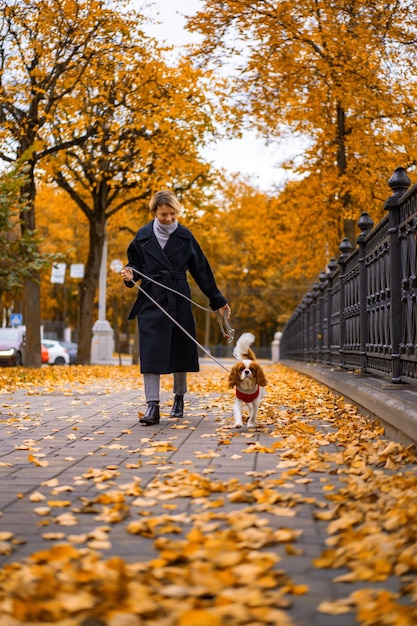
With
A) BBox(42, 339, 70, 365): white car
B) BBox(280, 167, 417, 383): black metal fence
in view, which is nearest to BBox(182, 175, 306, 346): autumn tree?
BBox(42, 339, 70, 365): white car

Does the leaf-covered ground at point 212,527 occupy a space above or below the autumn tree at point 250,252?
below

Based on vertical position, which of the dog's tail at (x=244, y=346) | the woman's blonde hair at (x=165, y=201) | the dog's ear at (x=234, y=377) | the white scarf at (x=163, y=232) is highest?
the woman's blonde hair at (x=165, y=201)

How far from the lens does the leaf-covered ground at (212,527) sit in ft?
9.31

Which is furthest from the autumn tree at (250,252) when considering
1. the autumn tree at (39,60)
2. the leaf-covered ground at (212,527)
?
the leaf-covered ground at (212,527)

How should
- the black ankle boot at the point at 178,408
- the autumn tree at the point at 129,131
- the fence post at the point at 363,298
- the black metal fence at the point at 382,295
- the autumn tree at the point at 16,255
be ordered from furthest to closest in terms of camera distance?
1. the autumn tree at the point at 129,131
2. the autumn tree at the point at 16,255
3. the fence post at the point at 363,298
4. the black ankle boot at the point at 178,408
5. the black metal fence at the point at 382,295

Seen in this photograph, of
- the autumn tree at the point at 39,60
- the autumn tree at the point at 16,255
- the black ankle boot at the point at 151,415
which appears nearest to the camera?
the black ankle boot at the point at 151,415

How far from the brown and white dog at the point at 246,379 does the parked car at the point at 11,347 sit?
2108cm

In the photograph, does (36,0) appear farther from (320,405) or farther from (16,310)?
(16,310)

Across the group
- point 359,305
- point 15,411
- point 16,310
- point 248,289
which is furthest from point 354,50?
point 16,310

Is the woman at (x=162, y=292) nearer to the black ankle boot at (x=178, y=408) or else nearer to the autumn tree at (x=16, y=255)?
the black ankle boot at (x=178, y=408)

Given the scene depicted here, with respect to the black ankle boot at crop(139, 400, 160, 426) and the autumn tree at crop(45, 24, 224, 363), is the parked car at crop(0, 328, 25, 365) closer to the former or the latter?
the autumn tree at crop(45, 24, 224, 363)

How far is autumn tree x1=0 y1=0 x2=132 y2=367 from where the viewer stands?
19422mm

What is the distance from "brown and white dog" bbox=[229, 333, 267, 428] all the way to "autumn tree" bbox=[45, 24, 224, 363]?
1429 centimetres

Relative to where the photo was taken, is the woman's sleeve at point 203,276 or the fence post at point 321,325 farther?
the fence post at point 321,325
